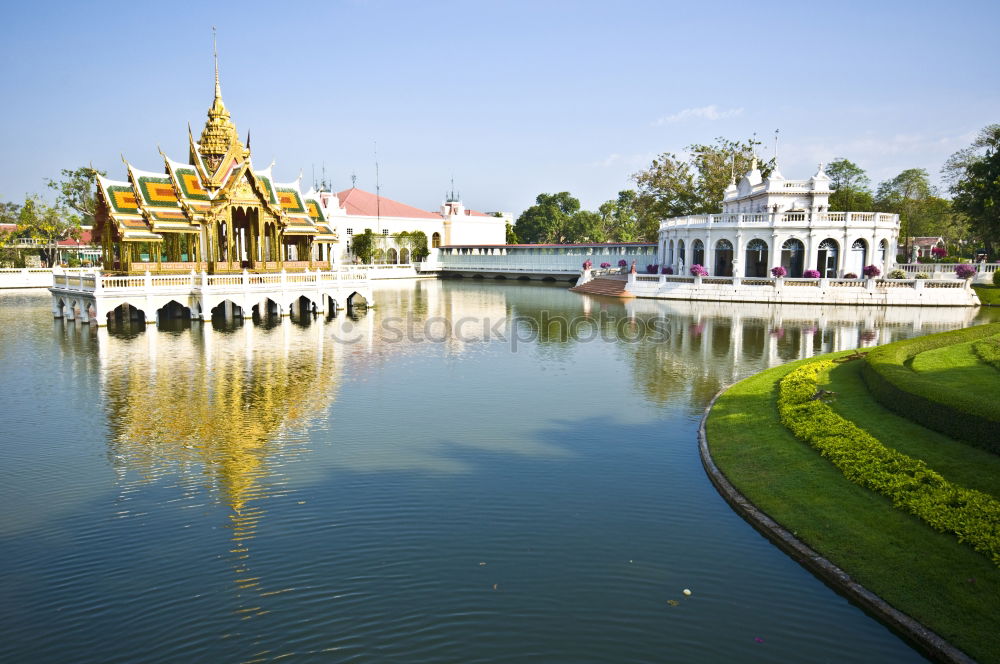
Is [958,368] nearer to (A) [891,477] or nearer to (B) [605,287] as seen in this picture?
(A) [891,477]

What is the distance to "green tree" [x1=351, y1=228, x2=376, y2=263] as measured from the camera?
79.5 metres

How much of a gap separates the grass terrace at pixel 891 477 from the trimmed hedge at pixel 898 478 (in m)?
0.02

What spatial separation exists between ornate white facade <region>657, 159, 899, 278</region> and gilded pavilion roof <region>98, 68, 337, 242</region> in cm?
3042

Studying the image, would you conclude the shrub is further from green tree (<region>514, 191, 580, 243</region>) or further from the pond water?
green tree (<region>514, 191, 580, 243</region>)

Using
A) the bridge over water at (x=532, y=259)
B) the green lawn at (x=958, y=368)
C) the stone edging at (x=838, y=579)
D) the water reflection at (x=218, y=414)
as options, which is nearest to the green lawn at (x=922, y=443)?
the green lawn at (x=958, y=368)

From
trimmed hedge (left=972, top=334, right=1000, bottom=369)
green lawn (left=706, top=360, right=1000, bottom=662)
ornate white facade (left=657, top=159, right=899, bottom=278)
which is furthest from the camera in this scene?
ornate white facade (left=657, top=159, right=899, bottom=278)

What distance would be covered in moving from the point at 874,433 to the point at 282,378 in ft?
52.6

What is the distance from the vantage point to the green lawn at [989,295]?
4428 centimetres

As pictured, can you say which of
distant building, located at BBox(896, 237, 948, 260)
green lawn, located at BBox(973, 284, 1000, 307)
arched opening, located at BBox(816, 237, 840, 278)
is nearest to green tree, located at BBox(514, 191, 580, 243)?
distant building, located at BBox(896, 237, 948, 260)

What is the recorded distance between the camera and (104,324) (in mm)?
32062

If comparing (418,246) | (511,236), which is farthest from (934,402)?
(511,236)

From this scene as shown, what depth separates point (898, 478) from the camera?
1037 centimetres

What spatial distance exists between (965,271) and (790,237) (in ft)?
37.8

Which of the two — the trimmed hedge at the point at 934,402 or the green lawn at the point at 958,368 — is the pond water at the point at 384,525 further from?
the green lawn at the point at 958,368
